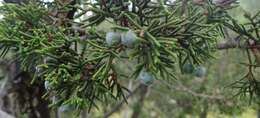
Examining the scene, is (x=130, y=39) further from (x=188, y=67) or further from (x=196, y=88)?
(x=196, y=88)

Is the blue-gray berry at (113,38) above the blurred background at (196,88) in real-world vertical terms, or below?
above

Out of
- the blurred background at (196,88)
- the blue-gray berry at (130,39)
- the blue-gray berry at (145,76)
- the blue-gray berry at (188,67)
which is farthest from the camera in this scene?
the blurred background at (196,88)

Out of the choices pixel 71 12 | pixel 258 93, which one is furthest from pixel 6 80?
pixel 258 93

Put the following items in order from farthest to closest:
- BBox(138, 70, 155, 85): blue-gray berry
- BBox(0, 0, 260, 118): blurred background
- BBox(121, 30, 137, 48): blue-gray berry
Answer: BBox(0, 0, 260, 118): blurred background → BBox(138, 70, 155, 85): blue-gray berry → BBox(121, 30, 137, 48): blue-gray berry

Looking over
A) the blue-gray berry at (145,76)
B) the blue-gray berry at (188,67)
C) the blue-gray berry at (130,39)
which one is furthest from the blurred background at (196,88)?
the blue-gray berry at (130,39)

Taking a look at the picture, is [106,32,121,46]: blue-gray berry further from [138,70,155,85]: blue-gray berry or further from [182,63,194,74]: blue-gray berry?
[182,63,194,74]: blue-gray berry

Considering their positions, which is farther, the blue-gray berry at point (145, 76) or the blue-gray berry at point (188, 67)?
the blue-gray berry at point (188, 67)

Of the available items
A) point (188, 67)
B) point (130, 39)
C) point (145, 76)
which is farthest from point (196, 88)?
point (130, 39)

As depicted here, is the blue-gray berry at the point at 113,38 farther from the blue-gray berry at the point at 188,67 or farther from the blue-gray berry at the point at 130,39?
the blue-gray berry at the point at 188,67

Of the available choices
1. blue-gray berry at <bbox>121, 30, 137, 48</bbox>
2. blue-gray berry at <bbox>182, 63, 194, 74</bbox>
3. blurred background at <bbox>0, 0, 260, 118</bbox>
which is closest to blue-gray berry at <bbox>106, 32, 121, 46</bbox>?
blue-gray berry at <bbox>121, 30, 137, 48</bbox>

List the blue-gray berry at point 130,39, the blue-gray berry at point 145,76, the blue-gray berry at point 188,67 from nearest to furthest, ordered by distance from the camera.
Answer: the blue-gray berry at point 130,39 → the blue-gray berry at point 145,76 → the blue-gray berry at point 188,67

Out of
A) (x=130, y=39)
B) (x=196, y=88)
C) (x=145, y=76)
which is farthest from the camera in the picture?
(x=196, y=88)

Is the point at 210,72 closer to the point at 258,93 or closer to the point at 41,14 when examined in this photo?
the point at 258,93

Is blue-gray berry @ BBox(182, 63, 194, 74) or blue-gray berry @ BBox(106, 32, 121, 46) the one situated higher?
blue-gray berry @ BBox(106, 32, 121, 46)
